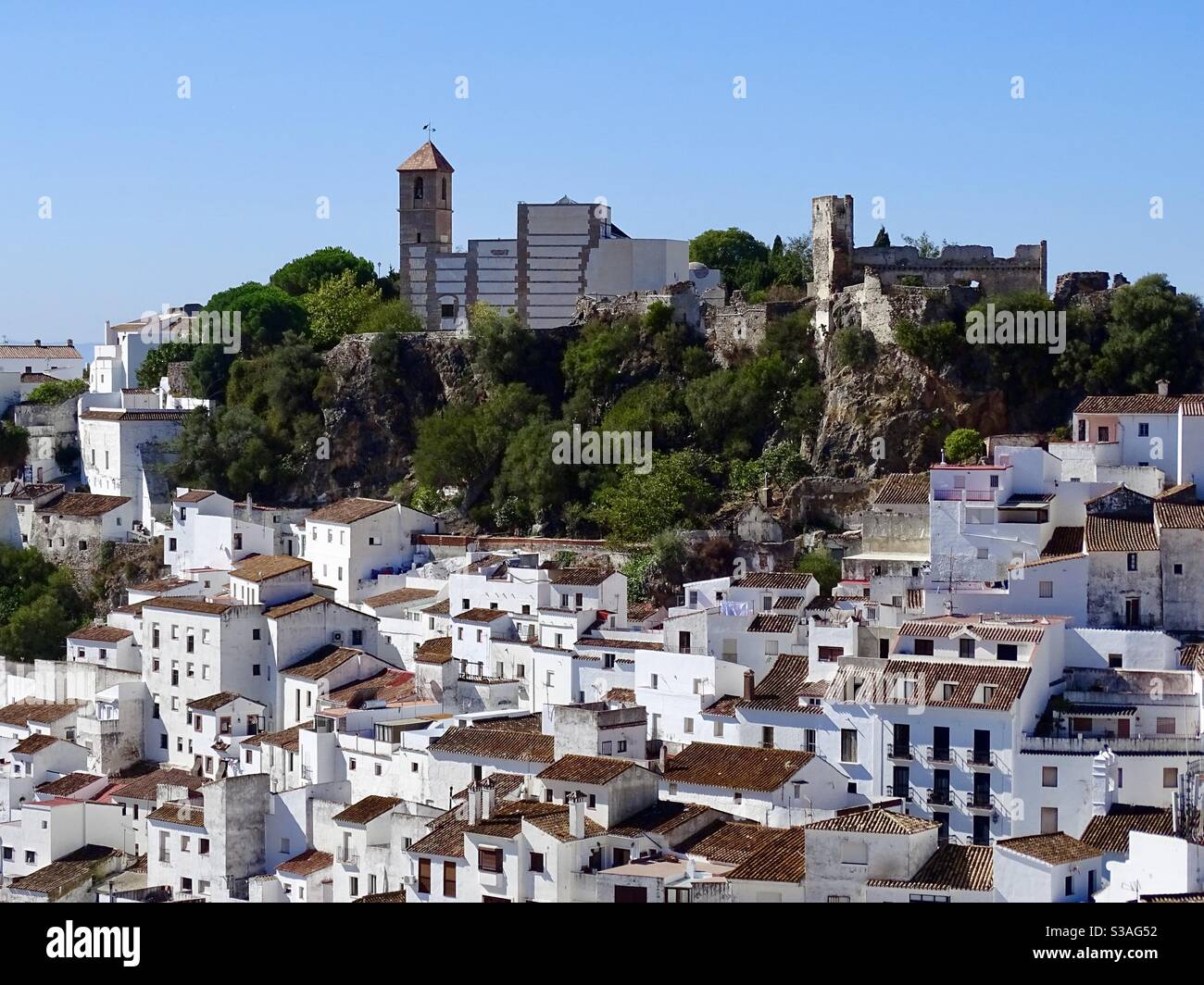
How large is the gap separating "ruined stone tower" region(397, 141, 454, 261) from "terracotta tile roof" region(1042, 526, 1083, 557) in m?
26.1

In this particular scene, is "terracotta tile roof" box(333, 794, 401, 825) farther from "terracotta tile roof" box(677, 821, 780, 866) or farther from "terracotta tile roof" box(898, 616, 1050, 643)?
"terracotta tile roof" box(898, 616, 1050, 643)

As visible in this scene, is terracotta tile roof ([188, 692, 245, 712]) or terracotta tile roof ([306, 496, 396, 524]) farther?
terracotta tile roof ([306, 496, 396, 524])

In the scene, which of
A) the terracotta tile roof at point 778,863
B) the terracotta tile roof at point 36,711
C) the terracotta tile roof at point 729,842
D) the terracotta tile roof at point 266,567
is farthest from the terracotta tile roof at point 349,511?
the terracotta tile roof at point 778,863

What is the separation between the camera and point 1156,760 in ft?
107

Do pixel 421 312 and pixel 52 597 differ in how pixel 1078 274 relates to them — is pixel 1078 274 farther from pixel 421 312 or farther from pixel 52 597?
pixel 52 597

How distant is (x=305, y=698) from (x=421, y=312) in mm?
19140

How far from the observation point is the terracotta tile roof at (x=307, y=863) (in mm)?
36812

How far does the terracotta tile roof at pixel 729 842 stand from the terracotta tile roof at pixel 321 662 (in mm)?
12505

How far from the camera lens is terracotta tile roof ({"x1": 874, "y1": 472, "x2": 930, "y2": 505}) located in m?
43.2

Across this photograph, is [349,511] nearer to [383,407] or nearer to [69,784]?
[383,407]

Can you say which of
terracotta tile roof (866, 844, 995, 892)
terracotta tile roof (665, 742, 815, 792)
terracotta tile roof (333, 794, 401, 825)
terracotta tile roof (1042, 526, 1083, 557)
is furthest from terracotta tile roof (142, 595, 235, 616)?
terracotta tile roof (866, 844, 995, 892)

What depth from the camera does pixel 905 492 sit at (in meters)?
43.5

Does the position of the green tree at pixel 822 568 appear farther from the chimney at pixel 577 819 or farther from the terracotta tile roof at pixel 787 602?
the chimney at pixel 577 819

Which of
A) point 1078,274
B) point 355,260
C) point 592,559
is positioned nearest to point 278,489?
point 592,559
